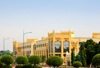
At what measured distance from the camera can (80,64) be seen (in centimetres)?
7294

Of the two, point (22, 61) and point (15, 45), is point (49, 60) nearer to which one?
point (22, 61)

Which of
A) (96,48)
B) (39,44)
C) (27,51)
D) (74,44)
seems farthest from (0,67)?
(27,51)

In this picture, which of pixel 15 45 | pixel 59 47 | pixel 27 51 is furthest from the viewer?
pixel 15 45

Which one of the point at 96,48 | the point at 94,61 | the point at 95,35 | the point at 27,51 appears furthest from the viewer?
the point at 27,51

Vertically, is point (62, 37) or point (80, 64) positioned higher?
point (62, 37)

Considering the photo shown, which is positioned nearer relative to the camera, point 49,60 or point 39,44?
point 49,60

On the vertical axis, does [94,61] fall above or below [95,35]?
below

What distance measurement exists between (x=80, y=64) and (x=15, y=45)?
3392 inches

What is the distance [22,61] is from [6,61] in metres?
4.34

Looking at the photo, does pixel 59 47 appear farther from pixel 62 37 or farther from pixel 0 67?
pixel 0 67

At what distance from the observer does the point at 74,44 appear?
10756 cm

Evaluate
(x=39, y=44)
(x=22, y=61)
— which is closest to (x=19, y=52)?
(x=39, y=44)

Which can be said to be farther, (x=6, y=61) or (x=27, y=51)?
(x=27, y=51)

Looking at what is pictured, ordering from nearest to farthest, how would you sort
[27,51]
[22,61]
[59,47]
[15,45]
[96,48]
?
[22,61]
[96,48]
[59,47]
[27,51]
[15,45]
